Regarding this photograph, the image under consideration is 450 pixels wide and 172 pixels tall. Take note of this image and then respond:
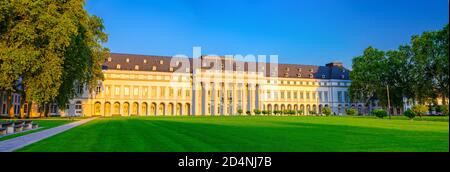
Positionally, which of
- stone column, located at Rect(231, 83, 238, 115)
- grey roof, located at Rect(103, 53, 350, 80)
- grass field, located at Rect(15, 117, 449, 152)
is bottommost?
grass field, located at Rect(15, 117, 449, 152)

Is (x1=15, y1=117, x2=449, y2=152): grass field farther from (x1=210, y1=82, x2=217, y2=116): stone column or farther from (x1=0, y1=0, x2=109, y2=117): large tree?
(x1=210, y1=82, x2=217, y2=116): stone column

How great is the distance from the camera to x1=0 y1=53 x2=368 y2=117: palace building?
83688 mm

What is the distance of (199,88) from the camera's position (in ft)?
296

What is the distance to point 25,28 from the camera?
23.6 metres

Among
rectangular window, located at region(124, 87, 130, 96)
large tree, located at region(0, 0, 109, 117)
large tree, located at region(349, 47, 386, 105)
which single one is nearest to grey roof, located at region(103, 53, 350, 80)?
rectangular window, located at region(124, 87, 130, 96)

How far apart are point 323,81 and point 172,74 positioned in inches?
1842

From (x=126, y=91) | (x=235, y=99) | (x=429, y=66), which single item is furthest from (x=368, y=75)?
(x=126, y=91)

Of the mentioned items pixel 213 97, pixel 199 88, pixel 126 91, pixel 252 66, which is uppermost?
pixel 252 66

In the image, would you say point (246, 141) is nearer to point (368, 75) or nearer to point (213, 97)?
point (368, 75)

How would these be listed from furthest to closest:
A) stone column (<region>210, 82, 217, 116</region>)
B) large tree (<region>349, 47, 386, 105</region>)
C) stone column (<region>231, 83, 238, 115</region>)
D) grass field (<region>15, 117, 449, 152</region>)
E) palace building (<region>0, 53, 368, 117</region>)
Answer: stone column (<region>231, 83, 238, 115</region>) < stone column (<region>210, 82, 217, 116</region>) < palace building (<region>0, 53, 368, 117</region>) < large tree (<region>349, 47, 386, 105</region>) < grass field (<region>15, 117, 449, 152</region>)

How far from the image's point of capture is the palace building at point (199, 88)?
8369 cm

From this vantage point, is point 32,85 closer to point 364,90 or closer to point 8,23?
point 8,23

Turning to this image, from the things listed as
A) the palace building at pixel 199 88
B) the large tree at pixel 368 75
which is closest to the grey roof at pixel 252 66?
the palace building at pixel 199 88
